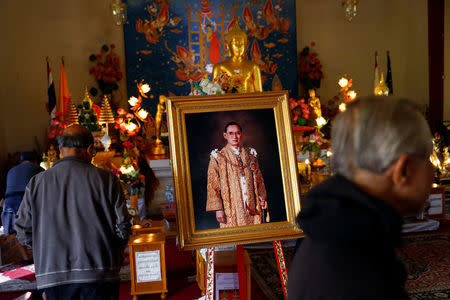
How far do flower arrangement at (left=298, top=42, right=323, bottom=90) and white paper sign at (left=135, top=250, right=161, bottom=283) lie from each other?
21.2ft

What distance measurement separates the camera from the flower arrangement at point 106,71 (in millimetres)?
7781

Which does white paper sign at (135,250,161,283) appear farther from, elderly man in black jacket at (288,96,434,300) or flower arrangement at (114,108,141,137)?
elderly man in black jacket at (288,96,434,300)

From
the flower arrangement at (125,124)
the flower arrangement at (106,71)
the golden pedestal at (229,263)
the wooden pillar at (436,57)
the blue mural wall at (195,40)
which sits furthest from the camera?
the wooden pillar at (436,57)

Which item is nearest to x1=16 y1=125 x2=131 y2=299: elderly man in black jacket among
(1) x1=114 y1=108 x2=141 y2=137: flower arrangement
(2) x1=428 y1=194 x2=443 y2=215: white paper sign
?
(1) x1=114 y1=108 x2=141 y2=137: flower arrangement

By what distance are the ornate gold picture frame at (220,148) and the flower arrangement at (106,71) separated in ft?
18.9

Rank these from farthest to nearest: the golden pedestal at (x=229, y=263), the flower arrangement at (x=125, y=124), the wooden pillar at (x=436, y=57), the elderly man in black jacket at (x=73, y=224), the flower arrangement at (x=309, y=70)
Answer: the flower arrangement at (x=309, y=70), the wooden pillar at (x=436, y=57), the flower arrangement at (x=125, y=124), the golden pedestal at (x=229, y=263), the elderly man in black jacket at (x=73, y=224)

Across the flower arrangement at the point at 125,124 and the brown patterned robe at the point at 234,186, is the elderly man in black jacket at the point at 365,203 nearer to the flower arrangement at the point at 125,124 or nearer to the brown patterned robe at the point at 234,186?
the brown patterned robe at the point at 234,186

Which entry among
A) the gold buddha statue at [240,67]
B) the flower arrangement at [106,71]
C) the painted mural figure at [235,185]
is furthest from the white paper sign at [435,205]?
the flower arrangement at [106,71]

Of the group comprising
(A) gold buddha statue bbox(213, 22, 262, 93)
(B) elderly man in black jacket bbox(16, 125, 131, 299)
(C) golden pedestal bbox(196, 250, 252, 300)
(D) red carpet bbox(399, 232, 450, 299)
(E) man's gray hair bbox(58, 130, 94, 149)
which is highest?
(A) gold buddha statue bbox(213, 22, 262, 93)

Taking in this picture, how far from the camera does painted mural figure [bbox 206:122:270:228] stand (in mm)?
2453

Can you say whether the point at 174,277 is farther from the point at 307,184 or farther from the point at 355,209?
the point at 355,209

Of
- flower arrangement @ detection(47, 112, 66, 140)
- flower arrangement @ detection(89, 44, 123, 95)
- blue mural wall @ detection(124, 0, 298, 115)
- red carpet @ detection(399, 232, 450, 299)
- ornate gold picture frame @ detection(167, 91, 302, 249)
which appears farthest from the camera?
blue mural wall @ detection(124, 0, 298, 115)

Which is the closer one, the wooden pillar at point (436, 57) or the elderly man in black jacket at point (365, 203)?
the elderly man in black jacket at point (365, 203)

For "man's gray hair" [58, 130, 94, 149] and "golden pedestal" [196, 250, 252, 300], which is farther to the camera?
"golden pedestal" [196, 250, 252, 300]
